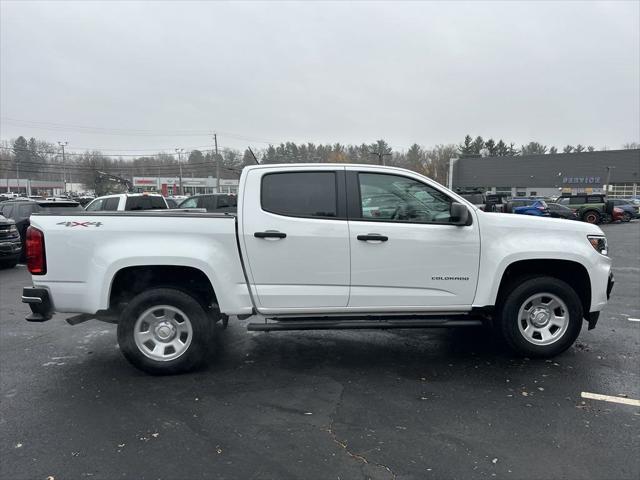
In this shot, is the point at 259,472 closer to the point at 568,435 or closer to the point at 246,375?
the point at 246,375

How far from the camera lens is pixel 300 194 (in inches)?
173

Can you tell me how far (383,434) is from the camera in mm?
3295

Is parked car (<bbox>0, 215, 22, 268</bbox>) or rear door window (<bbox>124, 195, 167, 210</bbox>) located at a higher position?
rear door window (<bbox>124, 195, 167, 210</bbox>)

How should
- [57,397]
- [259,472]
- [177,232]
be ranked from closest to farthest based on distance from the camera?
[259,472] < [57,397] < [177,232]

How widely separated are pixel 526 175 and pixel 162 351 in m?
75.4

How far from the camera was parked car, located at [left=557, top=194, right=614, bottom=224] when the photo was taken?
29.0 m

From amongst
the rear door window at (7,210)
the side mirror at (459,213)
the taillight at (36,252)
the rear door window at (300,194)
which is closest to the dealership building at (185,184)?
the rear door window at (7,210)

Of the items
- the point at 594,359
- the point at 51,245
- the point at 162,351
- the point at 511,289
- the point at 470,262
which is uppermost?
the point at 51,245

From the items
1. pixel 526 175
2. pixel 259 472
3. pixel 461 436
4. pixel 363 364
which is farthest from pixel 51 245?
pixel 526 175

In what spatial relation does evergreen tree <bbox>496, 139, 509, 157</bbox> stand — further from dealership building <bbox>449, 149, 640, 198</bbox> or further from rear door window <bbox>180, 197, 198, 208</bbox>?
rear door window <bbox>180, 197, 198, 208</bbox>

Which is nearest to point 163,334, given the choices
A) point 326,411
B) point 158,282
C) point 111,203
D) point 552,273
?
point 158,282

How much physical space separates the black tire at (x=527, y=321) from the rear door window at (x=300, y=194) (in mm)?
1950

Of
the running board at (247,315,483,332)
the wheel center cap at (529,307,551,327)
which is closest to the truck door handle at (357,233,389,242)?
the running board at (247,315,483,332)

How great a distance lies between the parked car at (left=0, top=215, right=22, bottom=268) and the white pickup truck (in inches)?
312
